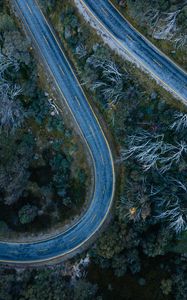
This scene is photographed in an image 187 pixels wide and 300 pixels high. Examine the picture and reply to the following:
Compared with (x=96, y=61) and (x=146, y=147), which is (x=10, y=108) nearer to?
(x=96, y=61)

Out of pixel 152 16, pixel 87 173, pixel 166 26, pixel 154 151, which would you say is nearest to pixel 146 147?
pixel 154 151

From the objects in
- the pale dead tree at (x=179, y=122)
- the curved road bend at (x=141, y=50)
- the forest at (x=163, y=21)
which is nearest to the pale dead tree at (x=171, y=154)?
the pale dead tree at (x=179, y=122)

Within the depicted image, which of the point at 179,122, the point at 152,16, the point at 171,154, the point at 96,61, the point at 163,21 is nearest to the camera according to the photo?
the point at 152,16

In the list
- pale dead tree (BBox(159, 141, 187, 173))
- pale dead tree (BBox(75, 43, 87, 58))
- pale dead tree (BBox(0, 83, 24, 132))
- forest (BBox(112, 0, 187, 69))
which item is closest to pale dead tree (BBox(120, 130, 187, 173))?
pale dead tree (BBox(159, 141, 187, 173))

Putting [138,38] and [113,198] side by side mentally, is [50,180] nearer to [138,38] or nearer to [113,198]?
[113,198]

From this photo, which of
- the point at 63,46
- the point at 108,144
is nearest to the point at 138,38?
Answer: the point at 63,46
